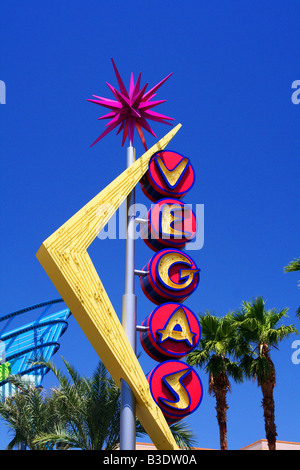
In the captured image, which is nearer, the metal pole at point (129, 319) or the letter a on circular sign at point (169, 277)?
the metal pole at point (129, 319)

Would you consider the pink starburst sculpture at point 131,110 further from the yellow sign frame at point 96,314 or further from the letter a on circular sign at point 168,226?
the yellow sign frame at point 96,314

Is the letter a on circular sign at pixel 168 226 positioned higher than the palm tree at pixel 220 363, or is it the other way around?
the letter a on circular sign at pixel 168 226

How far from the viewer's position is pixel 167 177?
20.8 metres

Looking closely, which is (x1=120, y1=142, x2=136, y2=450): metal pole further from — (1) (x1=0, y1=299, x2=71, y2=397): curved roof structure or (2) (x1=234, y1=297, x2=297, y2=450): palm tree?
(1) (x1=0, y1=299, x2=71, y2=397): curved roof structure

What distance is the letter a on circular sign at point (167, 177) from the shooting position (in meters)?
20.5

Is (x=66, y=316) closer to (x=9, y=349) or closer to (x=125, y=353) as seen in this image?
(x=9, y=349)

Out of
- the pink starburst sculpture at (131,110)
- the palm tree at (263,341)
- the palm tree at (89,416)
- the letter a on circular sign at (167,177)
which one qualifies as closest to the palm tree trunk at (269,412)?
the palm tree at (263,341)

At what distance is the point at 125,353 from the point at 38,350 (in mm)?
20555

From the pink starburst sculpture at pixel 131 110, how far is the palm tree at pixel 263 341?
24.4 ft

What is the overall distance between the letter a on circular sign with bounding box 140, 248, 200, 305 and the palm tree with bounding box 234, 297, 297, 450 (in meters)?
4.57

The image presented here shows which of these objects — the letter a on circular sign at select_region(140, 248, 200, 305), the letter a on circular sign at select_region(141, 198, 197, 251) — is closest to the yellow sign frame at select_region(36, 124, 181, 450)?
the letter a on circular sign at select_region(140, 248, 200, 305)

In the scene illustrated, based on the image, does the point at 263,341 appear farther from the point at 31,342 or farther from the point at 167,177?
the point at 31,342
